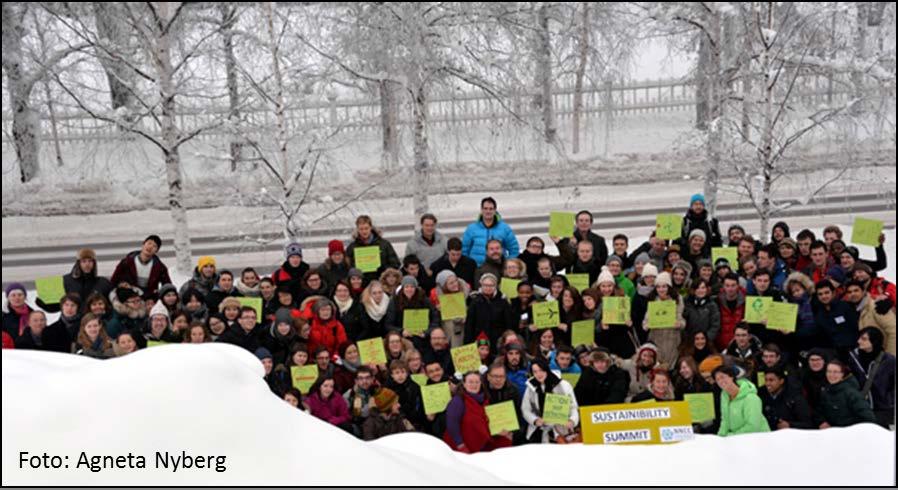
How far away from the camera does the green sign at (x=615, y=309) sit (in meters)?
8.54

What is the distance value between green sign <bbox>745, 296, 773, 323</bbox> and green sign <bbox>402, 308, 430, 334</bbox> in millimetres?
2874

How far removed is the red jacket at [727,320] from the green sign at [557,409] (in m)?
2.27

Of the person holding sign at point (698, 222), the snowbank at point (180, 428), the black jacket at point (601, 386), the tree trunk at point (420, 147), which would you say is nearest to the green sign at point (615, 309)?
the black jacket at point (601, 386)

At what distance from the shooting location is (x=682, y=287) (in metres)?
9.26

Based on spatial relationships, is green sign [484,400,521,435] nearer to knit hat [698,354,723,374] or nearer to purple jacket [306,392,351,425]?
purple jacket [306,392,351,425]

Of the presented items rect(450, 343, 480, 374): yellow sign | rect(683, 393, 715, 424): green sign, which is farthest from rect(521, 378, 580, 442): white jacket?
rect(683, 393, 715, 424): green sign

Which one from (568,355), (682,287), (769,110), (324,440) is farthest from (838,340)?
(324,440)

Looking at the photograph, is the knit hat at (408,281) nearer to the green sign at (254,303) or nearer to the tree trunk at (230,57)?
the green sign at (254,303)

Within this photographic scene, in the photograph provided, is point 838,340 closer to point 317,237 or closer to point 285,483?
point 285,483

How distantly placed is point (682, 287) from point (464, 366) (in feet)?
8.59

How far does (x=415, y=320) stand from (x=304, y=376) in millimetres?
1471

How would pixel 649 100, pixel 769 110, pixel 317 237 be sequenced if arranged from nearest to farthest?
pixel 769 110 < pixel 317 237 < pixel 649 100

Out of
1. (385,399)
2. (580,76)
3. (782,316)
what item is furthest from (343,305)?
(580,76)

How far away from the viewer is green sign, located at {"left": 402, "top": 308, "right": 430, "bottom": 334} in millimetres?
8766
